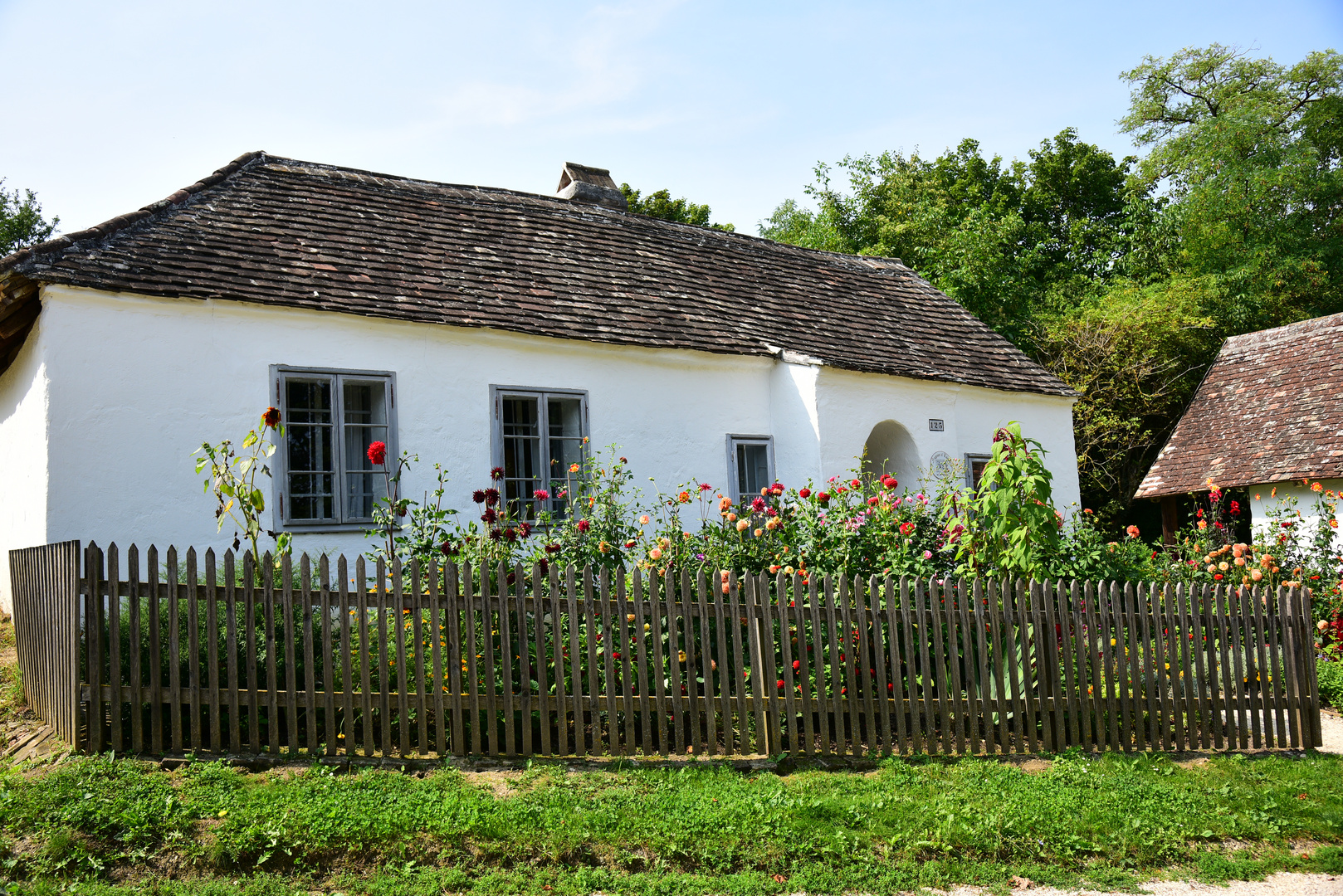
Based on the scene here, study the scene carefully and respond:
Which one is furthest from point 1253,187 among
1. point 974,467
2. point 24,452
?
point 24,452

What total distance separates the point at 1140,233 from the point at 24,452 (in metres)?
28.3

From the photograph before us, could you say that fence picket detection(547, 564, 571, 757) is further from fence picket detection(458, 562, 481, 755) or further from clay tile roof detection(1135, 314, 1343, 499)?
clay tile roof detection(1135, 314, 1343, 499)

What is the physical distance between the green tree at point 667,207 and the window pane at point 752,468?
67.8ft

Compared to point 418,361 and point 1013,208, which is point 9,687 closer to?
point 418,361

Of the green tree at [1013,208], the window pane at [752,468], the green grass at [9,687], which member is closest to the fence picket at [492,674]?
the green grass at [9,687]

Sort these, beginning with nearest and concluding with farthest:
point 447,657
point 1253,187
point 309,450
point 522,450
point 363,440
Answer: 1. point 447,657
2. point 309,450
3. point 363,440
4. point 522,450
5. point 1253,187

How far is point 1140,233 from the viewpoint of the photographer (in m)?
27.9

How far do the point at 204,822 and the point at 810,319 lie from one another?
11092 millimetres

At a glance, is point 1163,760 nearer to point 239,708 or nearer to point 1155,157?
point 239,708

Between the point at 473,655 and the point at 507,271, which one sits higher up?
the point at 507,271

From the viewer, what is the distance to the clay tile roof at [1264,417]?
49.3 ft

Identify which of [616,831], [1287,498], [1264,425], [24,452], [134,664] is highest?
[1264,425]

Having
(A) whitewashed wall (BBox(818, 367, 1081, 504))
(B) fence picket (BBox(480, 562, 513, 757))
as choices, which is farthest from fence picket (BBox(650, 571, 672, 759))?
(A) whitewashed wall (BBox(818, 367, 1081, 504))

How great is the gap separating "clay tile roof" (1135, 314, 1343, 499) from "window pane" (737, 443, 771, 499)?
845 centimetres
